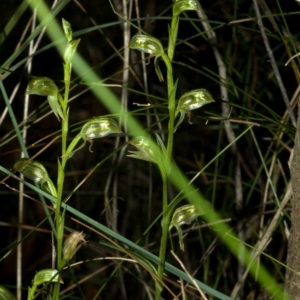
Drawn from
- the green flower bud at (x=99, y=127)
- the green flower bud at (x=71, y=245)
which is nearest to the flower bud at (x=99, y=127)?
the green flower bud at (x=99, y=127)

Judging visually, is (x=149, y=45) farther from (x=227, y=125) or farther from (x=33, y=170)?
(x=227, y=125)

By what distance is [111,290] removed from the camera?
1704mm

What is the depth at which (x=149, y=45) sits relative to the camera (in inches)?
27.2

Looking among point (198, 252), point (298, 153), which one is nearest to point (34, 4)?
point (298, 153)

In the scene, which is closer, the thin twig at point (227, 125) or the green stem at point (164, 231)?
the green stem at point (164, 231)

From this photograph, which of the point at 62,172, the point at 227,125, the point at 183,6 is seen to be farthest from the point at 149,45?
the point at 227,125

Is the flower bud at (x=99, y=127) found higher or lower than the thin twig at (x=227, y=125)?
higher

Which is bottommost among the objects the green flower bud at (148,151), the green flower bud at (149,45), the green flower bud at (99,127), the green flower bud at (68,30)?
the green flower bud at (148,151)

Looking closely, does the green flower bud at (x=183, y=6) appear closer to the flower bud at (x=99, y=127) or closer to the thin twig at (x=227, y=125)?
the flower bud at (x=99, y=127)

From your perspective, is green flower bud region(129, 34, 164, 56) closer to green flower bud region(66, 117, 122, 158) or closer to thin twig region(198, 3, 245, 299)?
green flower bud region(66, 117, 122, 158)

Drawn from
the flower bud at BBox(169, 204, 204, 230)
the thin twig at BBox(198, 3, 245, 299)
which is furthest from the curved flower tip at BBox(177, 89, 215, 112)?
the thin twig at BBox(198, 3, 245, 299)

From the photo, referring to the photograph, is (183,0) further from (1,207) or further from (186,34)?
(1,207)

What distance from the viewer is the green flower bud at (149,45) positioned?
689 millimetres

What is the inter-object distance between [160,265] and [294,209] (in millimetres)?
197
